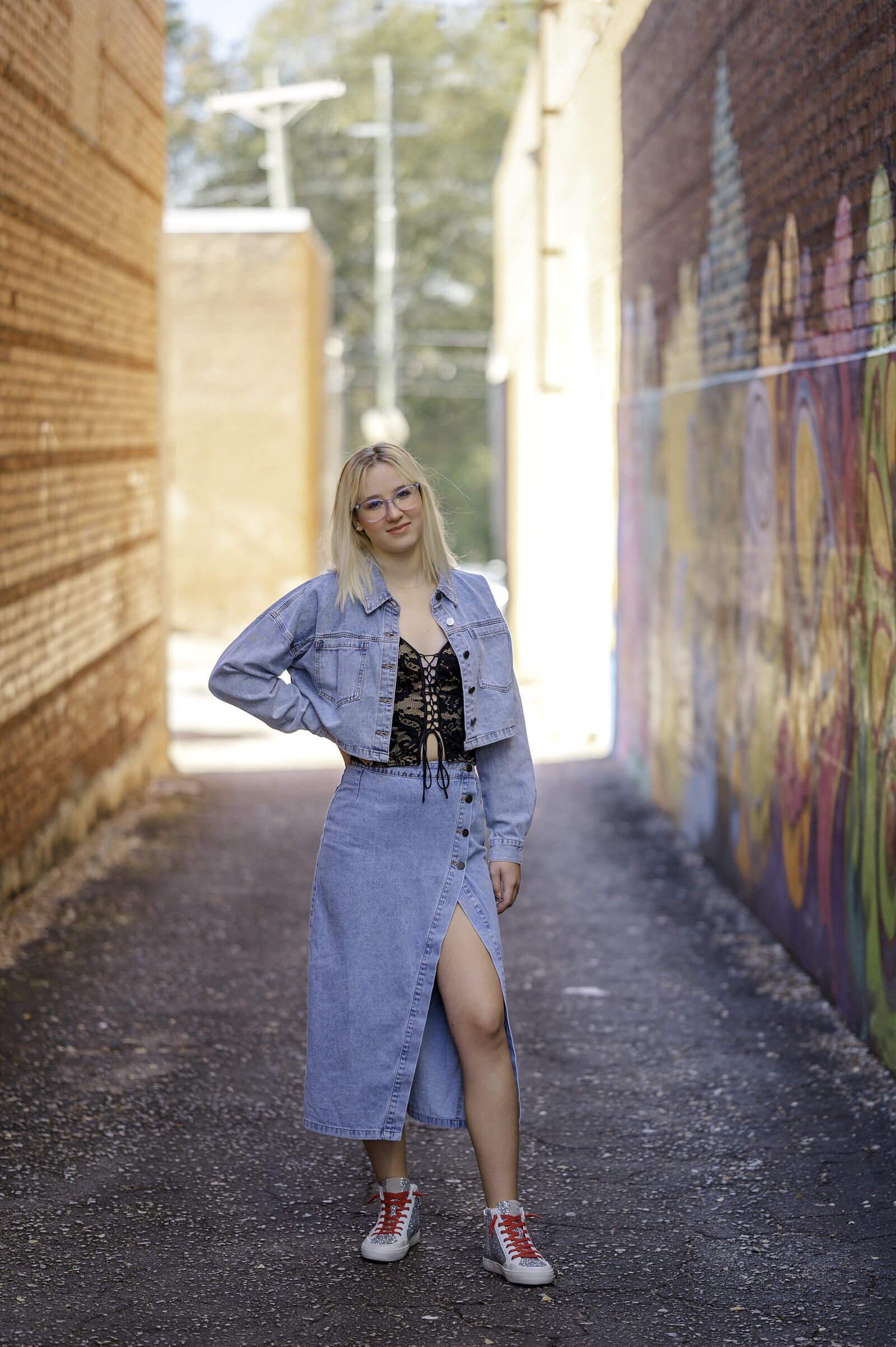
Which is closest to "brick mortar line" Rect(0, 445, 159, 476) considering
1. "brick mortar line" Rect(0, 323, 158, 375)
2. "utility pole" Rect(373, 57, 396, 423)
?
"brick mortar line" Rect(0, 323, 158, 375)

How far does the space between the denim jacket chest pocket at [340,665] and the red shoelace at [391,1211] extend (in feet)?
3.95

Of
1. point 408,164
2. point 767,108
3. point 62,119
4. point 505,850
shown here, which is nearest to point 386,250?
point 408,164

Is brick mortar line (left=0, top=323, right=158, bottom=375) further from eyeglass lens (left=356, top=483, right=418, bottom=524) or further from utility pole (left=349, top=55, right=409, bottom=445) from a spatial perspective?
utility pole (left=349, top=55, right=409, bottom=445)

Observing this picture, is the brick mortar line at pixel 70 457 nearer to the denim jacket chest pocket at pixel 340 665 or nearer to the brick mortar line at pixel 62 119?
the brick mortar line at pixel 62 119

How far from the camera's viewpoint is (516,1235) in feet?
11.8

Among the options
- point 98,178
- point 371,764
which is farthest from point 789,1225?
point 98,178

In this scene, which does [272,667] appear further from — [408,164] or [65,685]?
[408,164]

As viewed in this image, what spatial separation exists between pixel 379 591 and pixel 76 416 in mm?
5122

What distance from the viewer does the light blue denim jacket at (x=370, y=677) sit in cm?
→ 369

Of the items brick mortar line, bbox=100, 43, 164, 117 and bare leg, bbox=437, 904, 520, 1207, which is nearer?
bare leg, bbox=437, 904, 520, 1207

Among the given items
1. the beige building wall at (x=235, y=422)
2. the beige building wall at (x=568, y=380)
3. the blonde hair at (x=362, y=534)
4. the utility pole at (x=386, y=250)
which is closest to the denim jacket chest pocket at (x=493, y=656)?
the blonde hair at (x=362, y=534)

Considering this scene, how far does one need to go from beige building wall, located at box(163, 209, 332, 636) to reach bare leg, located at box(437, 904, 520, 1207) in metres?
17.5

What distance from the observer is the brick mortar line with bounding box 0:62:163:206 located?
6.83m

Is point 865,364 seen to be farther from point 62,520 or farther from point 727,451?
point 62,520
